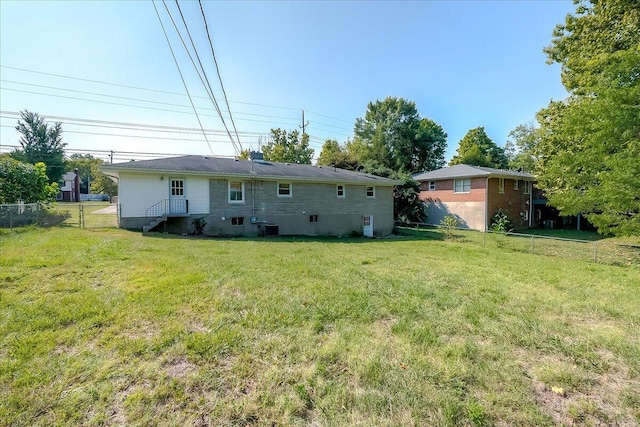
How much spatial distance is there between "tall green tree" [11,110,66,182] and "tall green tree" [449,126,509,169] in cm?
6409

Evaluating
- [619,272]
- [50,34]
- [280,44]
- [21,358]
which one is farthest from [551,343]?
[50,34]

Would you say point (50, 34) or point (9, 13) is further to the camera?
point (50, 34)

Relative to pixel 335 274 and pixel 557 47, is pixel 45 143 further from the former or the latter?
pixel 557 47

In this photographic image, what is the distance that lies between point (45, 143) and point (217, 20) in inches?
2381

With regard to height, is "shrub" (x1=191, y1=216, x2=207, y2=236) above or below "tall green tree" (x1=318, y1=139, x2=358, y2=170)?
below

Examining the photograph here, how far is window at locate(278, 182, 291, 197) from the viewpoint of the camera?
17222mm

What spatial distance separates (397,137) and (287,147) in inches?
570

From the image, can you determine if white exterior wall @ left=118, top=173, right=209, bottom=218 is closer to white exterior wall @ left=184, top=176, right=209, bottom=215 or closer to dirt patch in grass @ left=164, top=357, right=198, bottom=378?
white exterior wall @ left=184, top=176, right=209, bottom=215

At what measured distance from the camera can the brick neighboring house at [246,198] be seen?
14.0 metres

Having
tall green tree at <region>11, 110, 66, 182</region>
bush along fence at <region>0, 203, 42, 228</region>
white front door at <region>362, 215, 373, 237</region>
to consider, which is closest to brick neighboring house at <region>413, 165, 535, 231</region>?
white front door at <region>362, 215, 373, 237</region>

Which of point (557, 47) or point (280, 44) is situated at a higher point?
point (557, 47)

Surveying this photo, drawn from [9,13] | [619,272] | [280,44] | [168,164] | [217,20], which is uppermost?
[280,44]

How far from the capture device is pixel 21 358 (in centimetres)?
301

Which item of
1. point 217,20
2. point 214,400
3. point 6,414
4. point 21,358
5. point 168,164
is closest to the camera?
point 6,414
